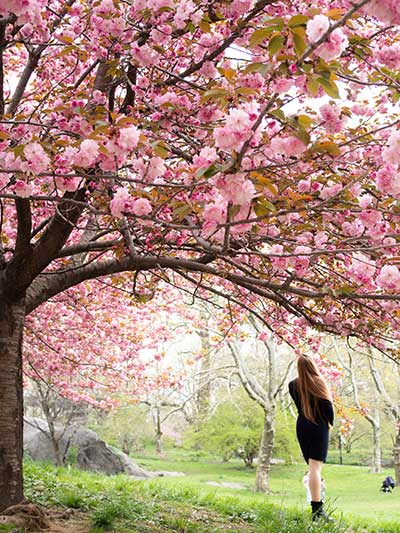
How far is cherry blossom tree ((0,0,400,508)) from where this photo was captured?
2023 millimetres

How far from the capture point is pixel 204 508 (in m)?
5.86

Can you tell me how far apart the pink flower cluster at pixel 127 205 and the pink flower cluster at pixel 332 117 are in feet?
3.69

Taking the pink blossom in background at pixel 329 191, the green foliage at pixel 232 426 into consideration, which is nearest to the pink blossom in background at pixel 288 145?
the pink blossom in background at pixel 329 191

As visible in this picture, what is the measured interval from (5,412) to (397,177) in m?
3.20

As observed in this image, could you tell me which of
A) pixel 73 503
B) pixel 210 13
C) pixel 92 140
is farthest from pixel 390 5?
pixel 73 503

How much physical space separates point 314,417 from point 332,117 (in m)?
2.87

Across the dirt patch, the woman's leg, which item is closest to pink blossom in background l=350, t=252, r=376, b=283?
the woman's leg

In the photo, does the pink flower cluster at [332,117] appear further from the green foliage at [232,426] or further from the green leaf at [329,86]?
the green foliage at [232,426]

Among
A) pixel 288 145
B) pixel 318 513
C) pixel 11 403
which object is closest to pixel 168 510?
pixel 318 513

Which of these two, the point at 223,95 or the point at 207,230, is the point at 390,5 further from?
the point at 207,230

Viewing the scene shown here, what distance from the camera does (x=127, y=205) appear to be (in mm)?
2693

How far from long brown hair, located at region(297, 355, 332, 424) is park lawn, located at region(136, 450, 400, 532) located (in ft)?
17.5

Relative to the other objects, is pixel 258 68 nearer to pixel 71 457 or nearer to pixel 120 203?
pixel 120 203

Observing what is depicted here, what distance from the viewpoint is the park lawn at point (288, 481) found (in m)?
11.3
